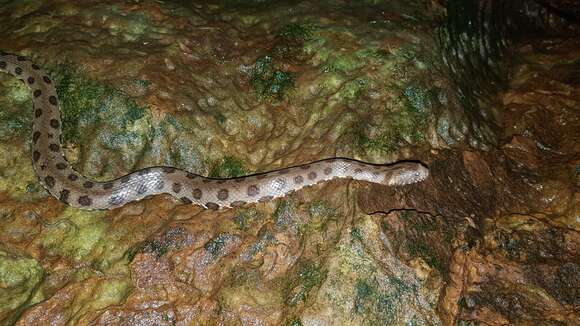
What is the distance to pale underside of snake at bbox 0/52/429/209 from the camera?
7523mm

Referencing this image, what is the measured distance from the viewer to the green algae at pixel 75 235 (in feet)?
22.6

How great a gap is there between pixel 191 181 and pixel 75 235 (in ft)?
6.98

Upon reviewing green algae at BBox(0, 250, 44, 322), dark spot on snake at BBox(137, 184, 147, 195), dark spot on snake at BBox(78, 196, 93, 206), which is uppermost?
dark spot on snake at BBox(137, 184, 147, 195)

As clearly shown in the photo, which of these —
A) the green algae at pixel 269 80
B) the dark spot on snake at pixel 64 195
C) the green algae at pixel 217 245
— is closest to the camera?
the green algae at pixel 217 245

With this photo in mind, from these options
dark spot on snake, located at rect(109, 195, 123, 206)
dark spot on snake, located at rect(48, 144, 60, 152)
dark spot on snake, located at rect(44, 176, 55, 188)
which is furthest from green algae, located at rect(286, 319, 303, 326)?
dark spot on snake, located at rect(48, 144, 60, 152)

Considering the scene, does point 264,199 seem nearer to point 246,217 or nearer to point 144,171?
point 246,217

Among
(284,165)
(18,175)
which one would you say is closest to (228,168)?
(284,165)

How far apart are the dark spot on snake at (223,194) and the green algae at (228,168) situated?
60cm

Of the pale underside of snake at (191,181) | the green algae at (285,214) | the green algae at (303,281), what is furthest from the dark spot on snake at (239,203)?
the green algae at (303,281)

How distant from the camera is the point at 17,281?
659 centimetres

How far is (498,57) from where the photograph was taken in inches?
470

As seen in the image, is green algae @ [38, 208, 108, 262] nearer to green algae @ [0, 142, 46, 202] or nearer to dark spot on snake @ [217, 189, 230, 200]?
green algae @ [0, 142, 46, 202]

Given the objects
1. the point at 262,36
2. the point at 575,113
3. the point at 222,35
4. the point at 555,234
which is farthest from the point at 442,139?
A: the point at 222,35

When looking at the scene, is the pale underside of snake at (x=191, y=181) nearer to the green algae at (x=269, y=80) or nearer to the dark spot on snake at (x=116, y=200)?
the dark spot on snake at (x=116, y=200)
